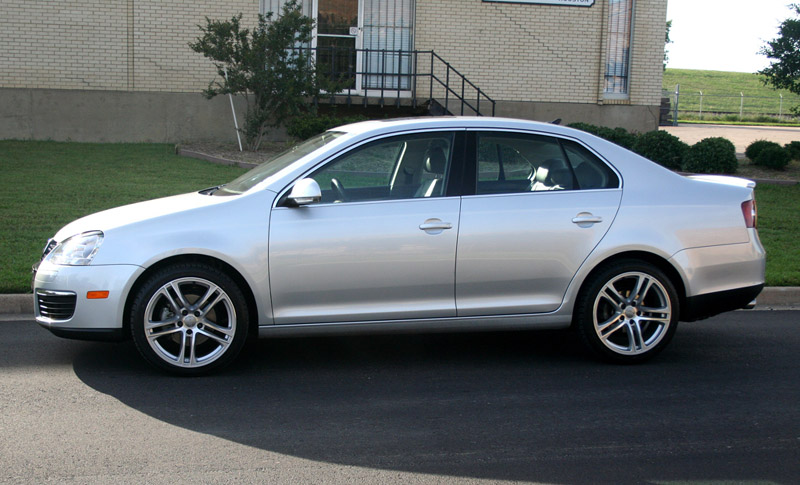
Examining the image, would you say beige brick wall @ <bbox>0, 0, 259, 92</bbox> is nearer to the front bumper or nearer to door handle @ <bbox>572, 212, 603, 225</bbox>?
the front bumper

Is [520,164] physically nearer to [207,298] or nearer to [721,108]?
[207,298]

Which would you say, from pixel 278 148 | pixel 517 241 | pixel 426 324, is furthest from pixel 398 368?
pixel 278 148

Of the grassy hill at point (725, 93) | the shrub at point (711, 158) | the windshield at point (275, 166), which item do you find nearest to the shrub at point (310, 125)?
the shrub at point (711, 158)

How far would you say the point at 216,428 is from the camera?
183 inches

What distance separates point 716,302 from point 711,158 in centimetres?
958

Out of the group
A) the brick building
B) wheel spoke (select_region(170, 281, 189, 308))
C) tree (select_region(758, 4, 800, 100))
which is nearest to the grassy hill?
the brick building

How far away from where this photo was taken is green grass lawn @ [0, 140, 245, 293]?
29.1 ft

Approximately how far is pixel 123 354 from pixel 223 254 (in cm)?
131

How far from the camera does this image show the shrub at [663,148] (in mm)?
15297

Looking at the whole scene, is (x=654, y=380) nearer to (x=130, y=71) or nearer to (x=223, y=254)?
(x=223, y=254)

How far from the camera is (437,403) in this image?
16.9 feet

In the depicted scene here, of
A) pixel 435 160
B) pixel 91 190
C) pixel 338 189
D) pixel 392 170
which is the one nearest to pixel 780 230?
pixel 435 160

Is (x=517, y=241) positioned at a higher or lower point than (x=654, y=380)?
higher

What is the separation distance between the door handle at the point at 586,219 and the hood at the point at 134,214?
7.62 ft
